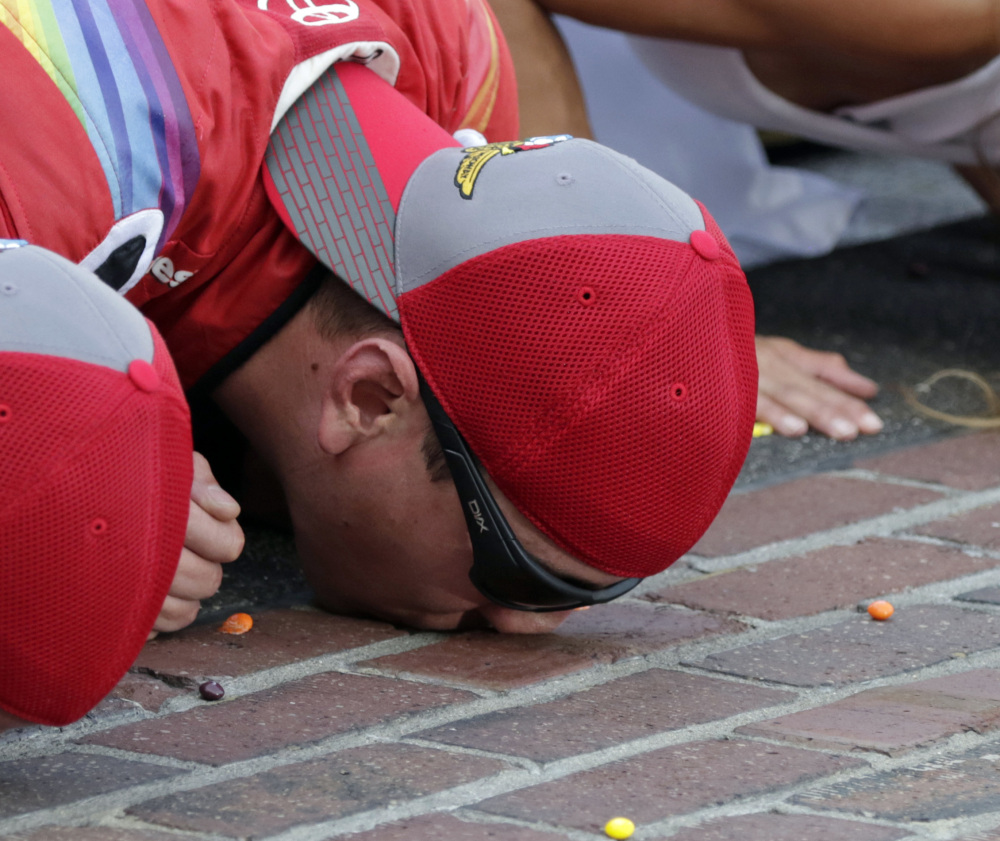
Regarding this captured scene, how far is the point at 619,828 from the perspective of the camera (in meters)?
1.10

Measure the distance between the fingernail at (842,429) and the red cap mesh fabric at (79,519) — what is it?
1.45m

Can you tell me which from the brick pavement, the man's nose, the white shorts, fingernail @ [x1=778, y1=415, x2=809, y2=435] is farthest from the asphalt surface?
the man's nose

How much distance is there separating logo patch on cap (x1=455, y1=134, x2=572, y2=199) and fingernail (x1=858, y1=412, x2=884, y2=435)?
1.10 metres

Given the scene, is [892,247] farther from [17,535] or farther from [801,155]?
[17,535]

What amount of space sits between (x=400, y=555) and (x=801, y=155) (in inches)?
137

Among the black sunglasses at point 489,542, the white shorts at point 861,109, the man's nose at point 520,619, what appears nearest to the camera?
the black sunglasses at point 489,542

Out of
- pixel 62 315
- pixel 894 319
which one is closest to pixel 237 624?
pixel 62 315

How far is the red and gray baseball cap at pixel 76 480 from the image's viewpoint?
3.53 ft

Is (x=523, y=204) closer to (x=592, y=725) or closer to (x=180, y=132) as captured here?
(x=180, y=132)

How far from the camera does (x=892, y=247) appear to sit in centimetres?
371

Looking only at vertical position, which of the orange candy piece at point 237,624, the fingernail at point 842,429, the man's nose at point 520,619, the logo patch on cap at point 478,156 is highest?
the logo patch on cap at point 478,156

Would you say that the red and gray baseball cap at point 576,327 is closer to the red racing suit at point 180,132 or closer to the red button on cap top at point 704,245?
the red button on cap top at point 704,245

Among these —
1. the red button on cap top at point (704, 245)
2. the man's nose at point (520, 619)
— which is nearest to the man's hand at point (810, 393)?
the man's nose at point (520, 619)

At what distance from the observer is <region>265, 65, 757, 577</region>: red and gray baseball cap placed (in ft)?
4.40
